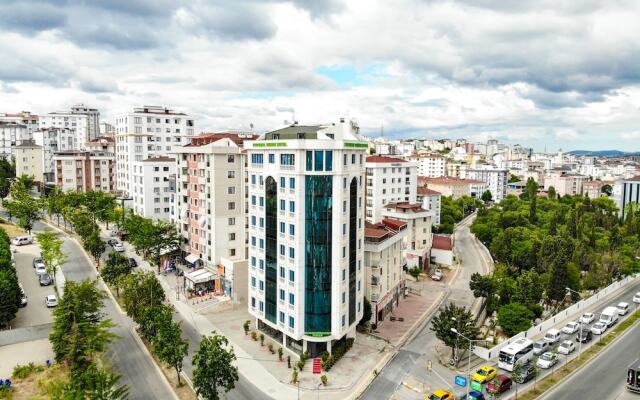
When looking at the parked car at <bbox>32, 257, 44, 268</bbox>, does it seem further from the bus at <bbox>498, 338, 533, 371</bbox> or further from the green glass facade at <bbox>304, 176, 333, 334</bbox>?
the bus at <bbox>498, 338, 533, 371</bbox>

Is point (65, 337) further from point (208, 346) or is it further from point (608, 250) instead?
point (608, 250)

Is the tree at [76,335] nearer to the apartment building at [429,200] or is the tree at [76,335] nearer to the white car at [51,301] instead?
the white car at [51,301]

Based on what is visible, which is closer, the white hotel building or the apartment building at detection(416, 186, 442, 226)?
the white hotel building

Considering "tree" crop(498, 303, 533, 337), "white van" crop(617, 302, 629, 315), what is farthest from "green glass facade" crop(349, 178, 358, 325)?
"white van" crop(617, 302, 629, 315)

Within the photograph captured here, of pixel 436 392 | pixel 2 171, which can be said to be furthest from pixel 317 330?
pixel 2 171

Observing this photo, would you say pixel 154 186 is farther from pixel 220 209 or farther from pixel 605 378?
pixel 605 378

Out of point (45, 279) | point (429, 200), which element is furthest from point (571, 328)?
point (45, 279)
